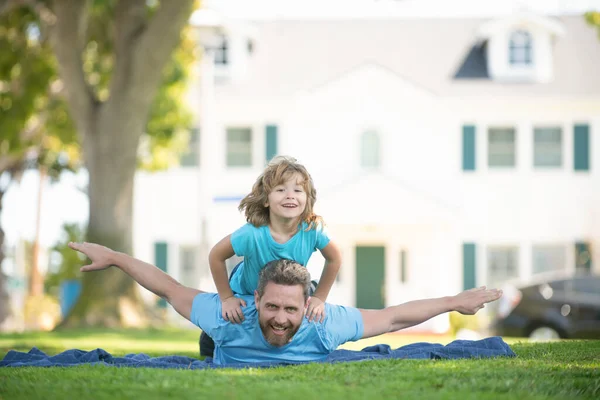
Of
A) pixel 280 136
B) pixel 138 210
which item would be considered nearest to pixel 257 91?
→ pixel 280 136

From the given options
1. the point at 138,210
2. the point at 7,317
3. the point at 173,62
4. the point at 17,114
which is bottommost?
the point at 7,317

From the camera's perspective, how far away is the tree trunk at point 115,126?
1664cm

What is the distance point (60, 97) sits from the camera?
23.6m

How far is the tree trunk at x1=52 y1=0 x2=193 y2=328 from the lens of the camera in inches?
655

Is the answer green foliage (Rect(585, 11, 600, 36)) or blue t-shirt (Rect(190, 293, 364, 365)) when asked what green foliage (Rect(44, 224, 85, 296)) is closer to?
green foliage (Rect(585, 11, 600, 36))

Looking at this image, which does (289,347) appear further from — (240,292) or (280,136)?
(280,136)

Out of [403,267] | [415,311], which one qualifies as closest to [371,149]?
[403,267]

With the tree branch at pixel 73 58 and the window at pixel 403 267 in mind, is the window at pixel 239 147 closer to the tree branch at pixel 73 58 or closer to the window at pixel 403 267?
the window at pixel 403 267

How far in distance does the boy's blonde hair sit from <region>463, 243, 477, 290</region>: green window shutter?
20.1 m

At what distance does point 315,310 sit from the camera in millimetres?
7129

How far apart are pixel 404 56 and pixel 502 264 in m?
6.91

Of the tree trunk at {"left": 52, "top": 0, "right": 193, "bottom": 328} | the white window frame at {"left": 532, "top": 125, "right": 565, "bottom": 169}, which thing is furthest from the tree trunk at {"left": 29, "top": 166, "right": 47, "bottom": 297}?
the tree trunk at {"left": 52, "top": 0, "right": 193, "bottom": 328}

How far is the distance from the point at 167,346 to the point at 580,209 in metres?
17.6

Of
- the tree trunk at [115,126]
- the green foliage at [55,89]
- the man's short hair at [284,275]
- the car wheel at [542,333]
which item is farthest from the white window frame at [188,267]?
the man's short hair at [284,275]
